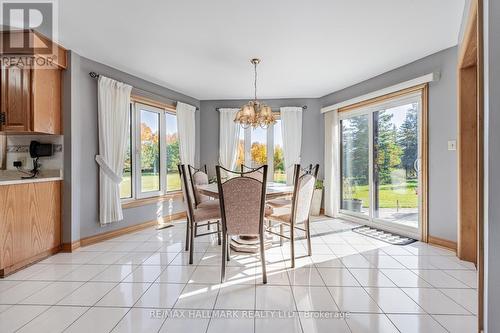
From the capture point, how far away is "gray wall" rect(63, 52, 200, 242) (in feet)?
9.52

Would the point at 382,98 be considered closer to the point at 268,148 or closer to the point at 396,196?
the point at 396,196

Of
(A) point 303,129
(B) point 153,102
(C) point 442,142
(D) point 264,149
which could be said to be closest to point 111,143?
(B) point 153,102

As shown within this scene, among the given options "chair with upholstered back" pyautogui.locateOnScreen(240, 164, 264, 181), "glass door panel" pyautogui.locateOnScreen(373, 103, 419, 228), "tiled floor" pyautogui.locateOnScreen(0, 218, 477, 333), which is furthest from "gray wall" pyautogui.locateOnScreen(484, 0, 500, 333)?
"glass door panel" pyautogui.locateOnScreen(373, 103, 419, 228)

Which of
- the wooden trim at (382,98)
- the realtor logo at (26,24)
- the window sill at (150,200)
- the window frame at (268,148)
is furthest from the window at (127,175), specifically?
the wooden trim at (382,98)

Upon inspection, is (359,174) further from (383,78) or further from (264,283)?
(264,283)

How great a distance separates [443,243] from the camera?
2.92 metres

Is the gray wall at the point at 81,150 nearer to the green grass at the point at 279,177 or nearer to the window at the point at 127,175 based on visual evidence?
the window at the point at 127,175

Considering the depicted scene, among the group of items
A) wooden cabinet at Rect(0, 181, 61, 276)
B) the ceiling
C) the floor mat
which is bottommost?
the floor mat

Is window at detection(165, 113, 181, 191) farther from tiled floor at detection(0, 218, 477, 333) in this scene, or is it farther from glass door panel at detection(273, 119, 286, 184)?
glass door panel at detection(273, 119, 286, 184)

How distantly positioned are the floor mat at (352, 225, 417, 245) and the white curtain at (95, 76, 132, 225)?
359cm

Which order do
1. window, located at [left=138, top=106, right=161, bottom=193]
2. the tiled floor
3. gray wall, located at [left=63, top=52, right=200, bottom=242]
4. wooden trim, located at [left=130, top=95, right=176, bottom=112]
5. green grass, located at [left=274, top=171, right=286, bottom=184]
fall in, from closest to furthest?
1. the tiled floor
2. gray wall, located at [left=63, top=52, right=200, bottom=242]
3. wooden trim, located at [left=130, top=95, right=176, bottom=112]
4. window, located at [left=138, top=106, right=161, bottom=193]
5. green grass, located at [left=274, top=171, right=286, bottom=184]

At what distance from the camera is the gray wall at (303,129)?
16.2 ft

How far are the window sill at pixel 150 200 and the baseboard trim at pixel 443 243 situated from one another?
4.00m

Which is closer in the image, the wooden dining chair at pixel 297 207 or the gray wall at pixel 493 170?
the gray wall at pixel 493 170
